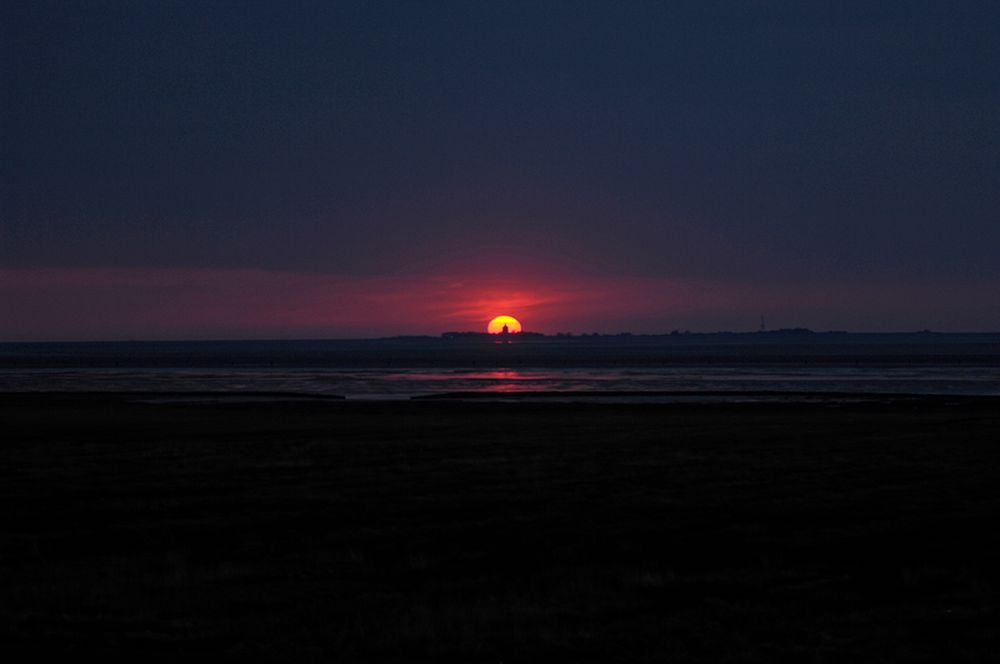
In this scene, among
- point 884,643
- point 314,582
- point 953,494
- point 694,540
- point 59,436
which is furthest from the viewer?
point 59,436

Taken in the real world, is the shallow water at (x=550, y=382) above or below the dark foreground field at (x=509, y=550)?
above

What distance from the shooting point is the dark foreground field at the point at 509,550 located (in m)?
12.3

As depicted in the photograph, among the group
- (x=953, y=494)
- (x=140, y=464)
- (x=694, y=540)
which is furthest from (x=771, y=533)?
(x=140, y=464)

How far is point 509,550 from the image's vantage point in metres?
18.0

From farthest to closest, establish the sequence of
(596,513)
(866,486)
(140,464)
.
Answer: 1. (140,464)
2. (866,486)
3. (596,513)

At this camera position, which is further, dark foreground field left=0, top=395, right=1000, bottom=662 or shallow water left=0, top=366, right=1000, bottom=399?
shallow water left=0, top=366, right=1000, bottom=399

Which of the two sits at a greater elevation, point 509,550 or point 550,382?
point 550,382

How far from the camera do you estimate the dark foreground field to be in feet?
40.4

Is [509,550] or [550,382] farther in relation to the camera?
[550,382]

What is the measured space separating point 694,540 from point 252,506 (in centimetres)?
961

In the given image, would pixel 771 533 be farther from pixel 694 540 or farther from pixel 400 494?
pixel 400 494

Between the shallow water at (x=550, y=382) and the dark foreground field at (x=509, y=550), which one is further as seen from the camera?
the shallow water at (x=550, y=382)

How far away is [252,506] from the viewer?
2300 centimetres

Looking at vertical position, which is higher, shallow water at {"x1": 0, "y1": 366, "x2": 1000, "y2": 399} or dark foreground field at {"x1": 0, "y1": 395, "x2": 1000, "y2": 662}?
shallow water at {"x1": 0, "y1": 366, "x2": 1000, "y2": 399}
